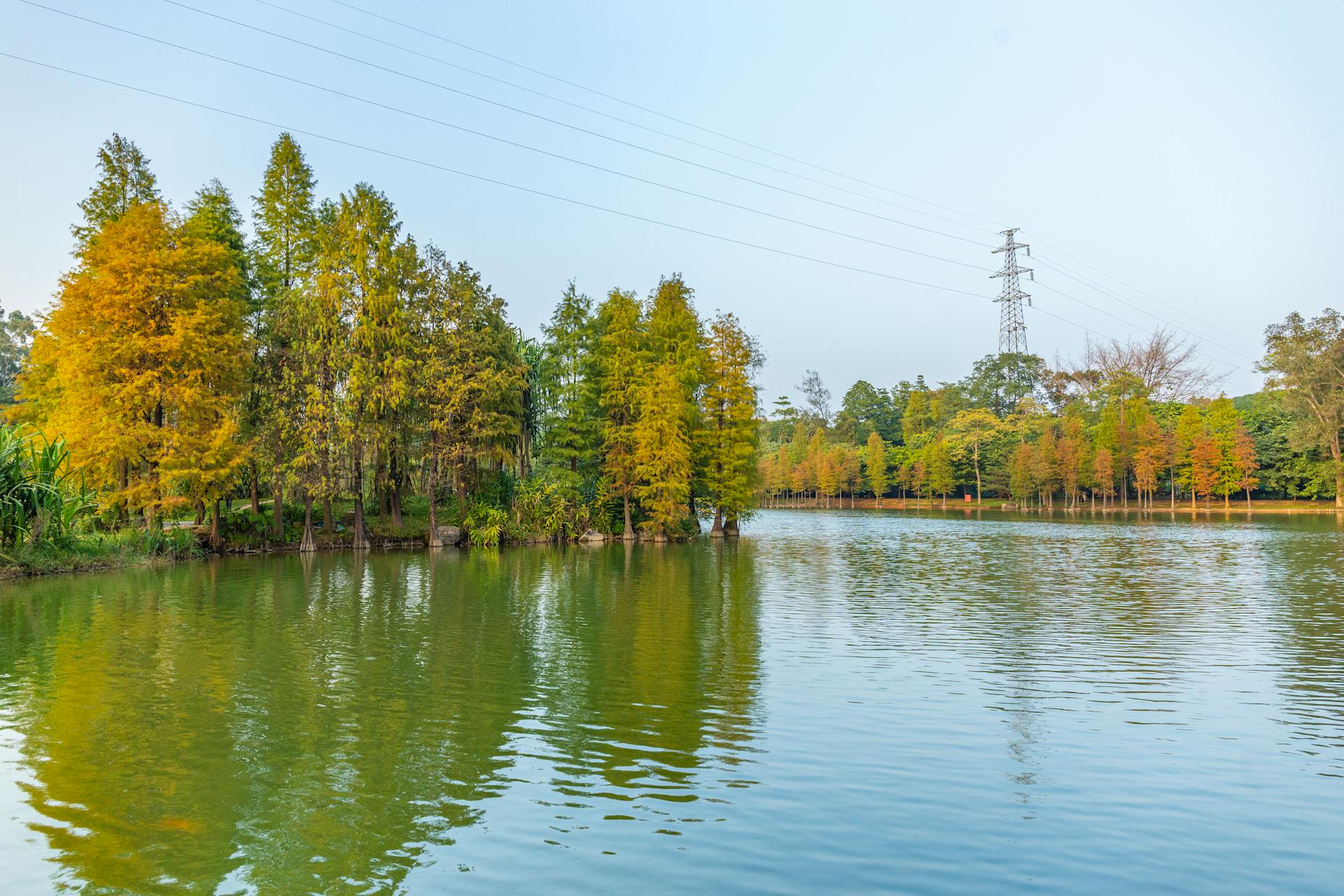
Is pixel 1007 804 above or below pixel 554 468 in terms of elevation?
below

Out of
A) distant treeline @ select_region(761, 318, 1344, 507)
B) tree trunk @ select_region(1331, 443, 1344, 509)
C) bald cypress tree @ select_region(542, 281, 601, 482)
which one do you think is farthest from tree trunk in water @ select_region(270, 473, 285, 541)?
tree trunk @ select_region(1331, 443, 1344, 509)

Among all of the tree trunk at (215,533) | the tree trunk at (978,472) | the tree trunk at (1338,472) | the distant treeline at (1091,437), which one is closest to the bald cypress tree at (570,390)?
the tree trunk at (215,533)

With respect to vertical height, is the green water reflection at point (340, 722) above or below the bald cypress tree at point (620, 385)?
below

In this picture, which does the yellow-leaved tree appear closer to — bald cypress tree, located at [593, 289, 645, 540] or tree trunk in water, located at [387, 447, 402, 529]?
tree trunk in water, located at [387, 447, 402, 529]

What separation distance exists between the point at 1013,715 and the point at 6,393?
79580 millimetres

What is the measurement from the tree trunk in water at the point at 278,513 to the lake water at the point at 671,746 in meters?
13.8

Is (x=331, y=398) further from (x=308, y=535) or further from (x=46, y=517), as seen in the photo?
(x=46, y=517)

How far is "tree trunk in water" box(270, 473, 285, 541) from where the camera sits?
32500 mm

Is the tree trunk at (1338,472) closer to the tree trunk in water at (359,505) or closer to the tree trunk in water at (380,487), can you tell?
the tree trunk in water at (380,487)

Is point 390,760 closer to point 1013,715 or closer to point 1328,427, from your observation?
point 1013,715

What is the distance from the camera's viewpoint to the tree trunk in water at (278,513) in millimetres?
32500

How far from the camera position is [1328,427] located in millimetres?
67125

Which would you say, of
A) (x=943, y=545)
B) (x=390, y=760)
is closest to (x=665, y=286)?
(x=943, y=545)

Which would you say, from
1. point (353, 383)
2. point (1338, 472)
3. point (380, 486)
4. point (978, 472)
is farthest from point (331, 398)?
point (1338, 472)
